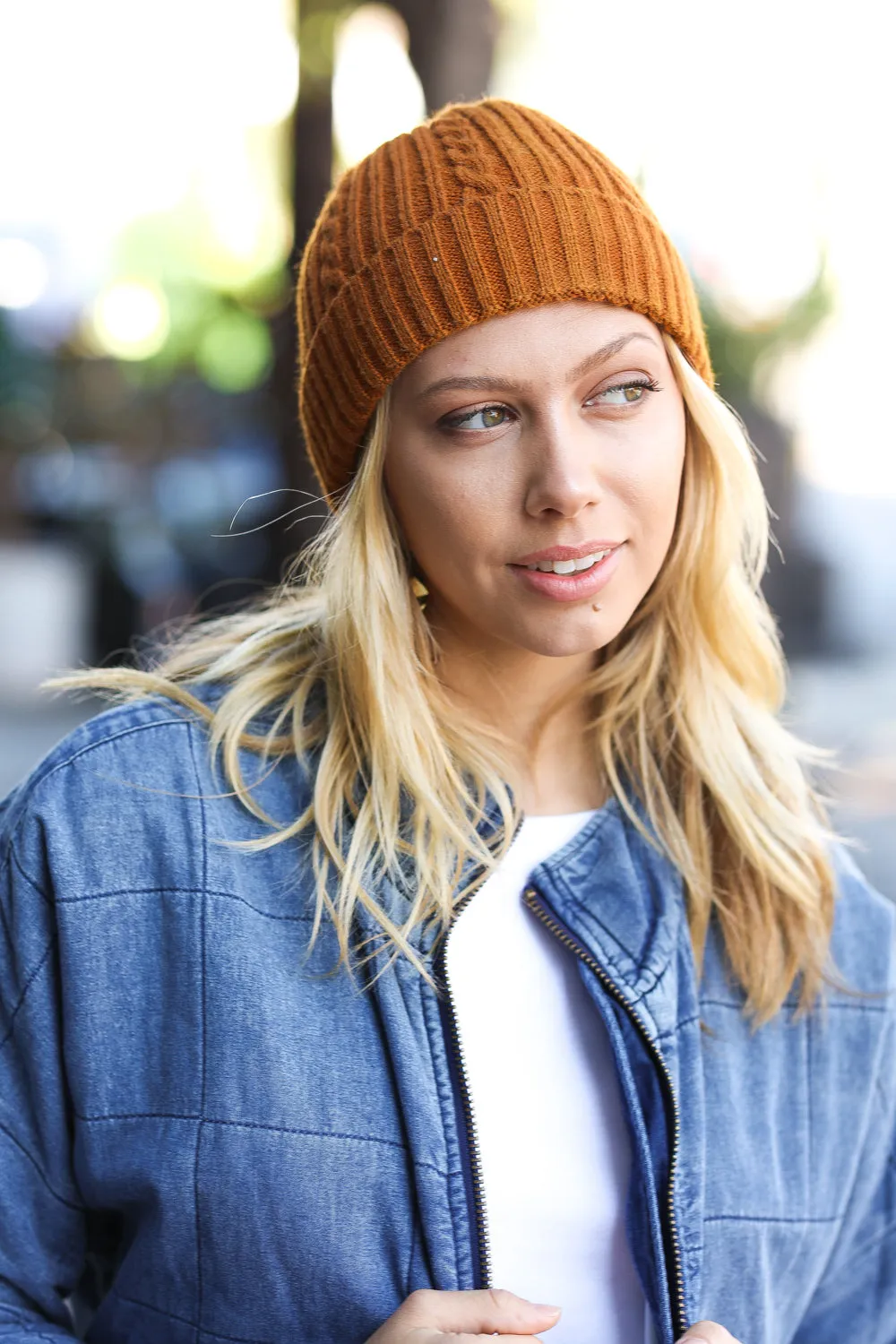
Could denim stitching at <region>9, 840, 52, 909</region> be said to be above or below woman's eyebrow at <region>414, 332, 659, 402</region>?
below

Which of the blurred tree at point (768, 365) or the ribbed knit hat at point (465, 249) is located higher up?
the blurred tree at point (768, 365)

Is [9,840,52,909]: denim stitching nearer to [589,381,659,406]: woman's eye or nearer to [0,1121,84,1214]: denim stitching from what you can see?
[0,1121,84,1214]: denim stitching

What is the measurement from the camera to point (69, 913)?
A: 171cm

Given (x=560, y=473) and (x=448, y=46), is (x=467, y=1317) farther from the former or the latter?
(x=448, y=46)

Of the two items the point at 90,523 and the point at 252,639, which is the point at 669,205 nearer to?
the point at 252,639

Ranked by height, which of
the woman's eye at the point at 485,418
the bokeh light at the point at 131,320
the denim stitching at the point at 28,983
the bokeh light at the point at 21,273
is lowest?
the denim stitching at the point at 28,983

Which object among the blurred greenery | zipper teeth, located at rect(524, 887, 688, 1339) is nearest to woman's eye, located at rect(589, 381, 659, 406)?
zipper teeth, located at rect(524, 887, 688, 1339)

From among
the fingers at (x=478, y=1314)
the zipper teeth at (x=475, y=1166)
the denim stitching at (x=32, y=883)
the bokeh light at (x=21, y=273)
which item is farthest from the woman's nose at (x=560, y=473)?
the bokeh light at (x=21, y=273)

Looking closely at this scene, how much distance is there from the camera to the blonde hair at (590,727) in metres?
1.87

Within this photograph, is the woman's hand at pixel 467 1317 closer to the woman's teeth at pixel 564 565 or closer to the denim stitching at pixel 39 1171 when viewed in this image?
the denim stitching at pixel 39 1171

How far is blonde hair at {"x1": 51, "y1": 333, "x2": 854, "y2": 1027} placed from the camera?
1.87 meters

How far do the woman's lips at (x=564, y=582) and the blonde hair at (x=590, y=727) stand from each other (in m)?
0.22

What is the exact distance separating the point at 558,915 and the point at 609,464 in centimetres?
61

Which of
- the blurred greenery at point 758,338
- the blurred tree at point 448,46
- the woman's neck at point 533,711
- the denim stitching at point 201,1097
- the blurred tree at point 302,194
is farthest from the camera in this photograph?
the blurred greenery at point 758,338
